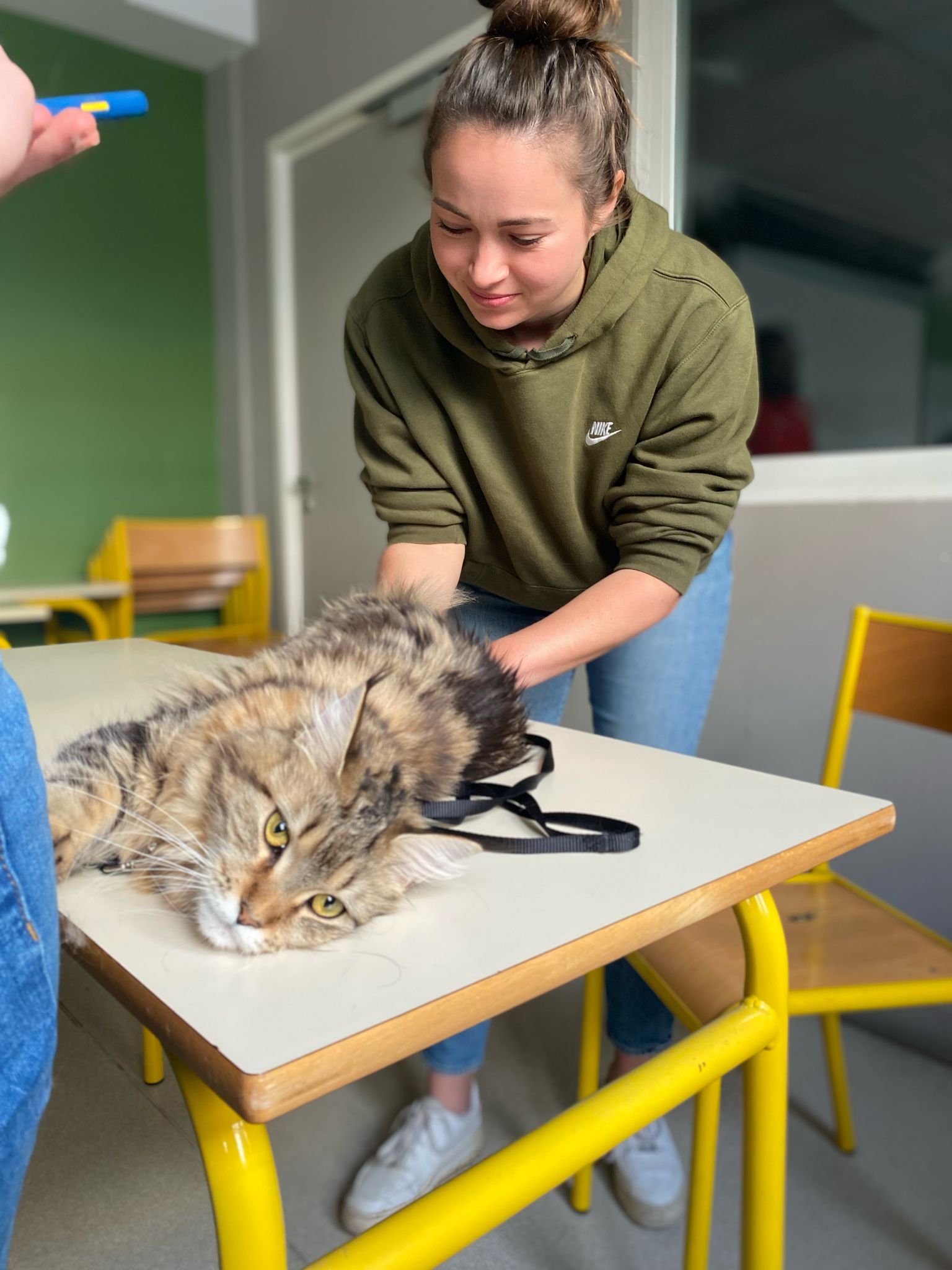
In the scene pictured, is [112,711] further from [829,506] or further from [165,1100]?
[829,506]

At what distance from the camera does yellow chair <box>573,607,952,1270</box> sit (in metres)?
1.07

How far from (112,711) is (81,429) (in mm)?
3174

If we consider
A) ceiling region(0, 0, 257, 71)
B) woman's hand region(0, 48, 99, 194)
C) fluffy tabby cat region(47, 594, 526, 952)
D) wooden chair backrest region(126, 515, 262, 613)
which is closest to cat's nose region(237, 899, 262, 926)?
fluffy tabby cat region(47, 594, 526, 952)

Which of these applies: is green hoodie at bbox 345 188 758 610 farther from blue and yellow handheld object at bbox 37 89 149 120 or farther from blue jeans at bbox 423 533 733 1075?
blue and yellow handheld object at bbox 37 89 149 120

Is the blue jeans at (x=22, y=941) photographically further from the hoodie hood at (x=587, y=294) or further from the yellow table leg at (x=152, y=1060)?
the hoodie hood at (x=587, y=294)

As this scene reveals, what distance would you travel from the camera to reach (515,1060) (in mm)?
1710

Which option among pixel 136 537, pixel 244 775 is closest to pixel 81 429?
pixel 136 537

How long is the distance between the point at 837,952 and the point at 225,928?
40.1 inches

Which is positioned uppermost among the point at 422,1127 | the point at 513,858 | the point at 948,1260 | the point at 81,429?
the point at 81,429

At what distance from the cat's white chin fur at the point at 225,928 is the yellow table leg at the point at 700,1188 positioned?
727 mm

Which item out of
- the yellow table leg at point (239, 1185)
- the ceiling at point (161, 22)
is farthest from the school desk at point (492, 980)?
the ceiling at point (161, 22)

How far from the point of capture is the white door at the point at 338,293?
3068 mm

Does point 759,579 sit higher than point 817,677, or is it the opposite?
point 759,579

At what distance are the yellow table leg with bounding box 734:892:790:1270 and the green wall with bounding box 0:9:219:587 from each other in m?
3.59
